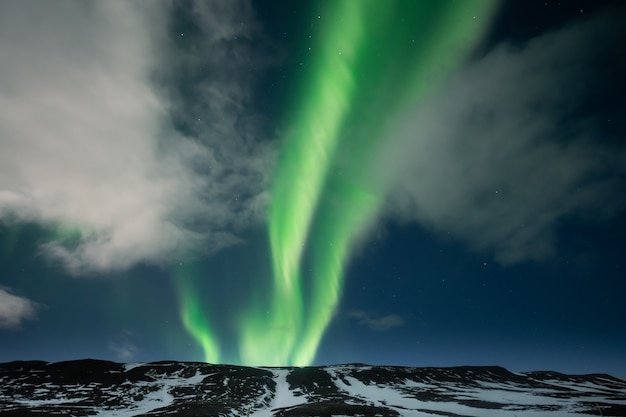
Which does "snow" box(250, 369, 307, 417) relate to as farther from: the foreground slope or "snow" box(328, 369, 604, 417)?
"snow" box(328, 369, 604, 417)

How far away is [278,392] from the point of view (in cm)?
9744

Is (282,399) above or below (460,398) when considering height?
above

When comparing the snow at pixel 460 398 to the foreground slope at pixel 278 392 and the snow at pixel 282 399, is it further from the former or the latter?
the snow at pixel 282 399

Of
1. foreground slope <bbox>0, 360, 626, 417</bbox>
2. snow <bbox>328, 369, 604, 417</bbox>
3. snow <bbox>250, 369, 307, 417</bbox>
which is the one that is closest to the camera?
snow <bbox>328, 369, 604, 417</bbox>

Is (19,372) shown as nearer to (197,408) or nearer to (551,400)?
(197,408)

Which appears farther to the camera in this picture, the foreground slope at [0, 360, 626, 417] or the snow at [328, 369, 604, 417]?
the foreground slope at [0, 360, 626, 417]

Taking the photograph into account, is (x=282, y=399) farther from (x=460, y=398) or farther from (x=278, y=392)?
(x=460, y=398)

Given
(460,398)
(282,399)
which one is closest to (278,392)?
(282,399)

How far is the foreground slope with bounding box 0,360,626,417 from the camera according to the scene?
6862 centimetres

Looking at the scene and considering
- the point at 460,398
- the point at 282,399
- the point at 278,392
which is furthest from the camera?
the point at 278,392

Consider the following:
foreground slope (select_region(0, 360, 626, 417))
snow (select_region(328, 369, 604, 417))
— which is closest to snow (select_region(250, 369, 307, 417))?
foreground slope (select_region(0, 360, 626, 417))

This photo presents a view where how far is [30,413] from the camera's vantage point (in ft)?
204

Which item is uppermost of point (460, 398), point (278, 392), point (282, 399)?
point (278, 392)

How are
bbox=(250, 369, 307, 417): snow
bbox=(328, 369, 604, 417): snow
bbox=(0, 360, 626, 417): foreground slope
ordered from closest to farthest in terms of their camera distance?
bbox=(328, 369, 604, 417): snow
bbox=(0, 360, 626, 417): foreground slope
bbox=(250, 369, 307, 417): snow
